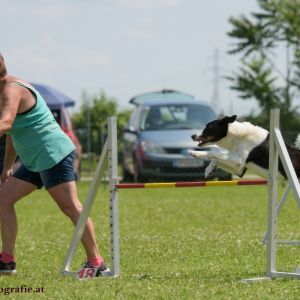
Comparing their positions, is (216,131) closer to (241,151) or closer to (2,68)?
(241,151)

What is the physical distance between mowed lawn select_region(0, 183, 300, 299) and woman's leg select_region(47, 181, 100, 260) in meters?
0.30

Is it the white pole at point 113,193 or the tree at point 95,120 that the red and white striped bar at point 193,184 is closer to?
the white pole at point 113,193

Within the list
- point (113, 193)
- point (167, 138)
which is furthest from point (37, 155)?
point (167, 138)

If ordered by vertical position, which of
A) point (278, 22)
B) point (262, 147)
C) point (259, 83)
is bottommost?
point (259, 83)

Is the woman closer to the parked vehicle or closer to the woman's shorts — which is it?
the woman's shorts

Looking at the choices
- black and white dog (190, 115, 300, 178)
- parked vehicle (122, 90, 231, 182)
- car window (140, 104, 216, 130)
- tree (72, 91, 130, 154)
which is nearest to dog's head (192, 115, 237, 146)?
black and white dog (190, 115, 300, 178)

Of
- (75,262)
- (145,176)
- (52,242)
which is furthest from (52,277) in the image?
(145,176)

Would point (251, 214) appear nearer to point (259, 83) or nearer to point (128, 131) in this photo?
point (128, 131)

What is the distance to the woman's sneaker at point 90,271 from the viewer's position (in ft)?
21.5

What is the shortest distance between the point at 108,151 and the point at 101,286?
108 centimetres

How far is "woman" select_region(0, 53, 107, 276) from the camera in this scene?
20.9 ft

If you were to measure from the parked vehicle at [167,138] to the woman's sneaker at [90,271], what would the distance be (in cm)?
1145

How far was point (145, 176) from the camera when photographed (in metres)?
19.0

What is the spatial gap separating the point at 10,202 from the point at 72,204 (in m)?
0.47
